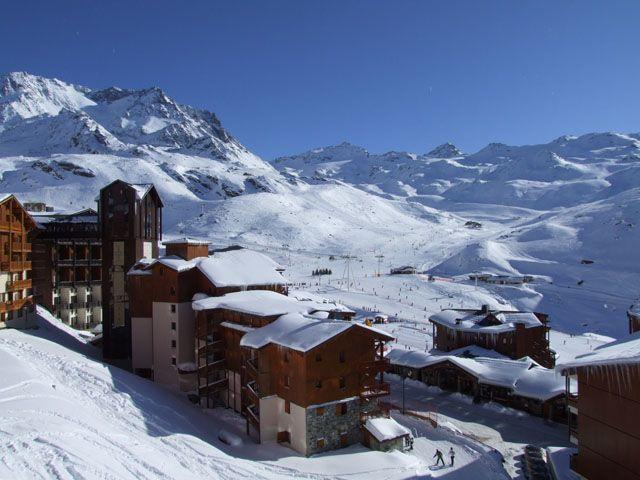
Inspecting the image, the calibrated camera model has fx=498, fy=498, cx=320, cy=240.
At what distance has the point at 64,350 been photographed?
103 feet

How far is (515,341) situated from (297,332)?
1000 inches

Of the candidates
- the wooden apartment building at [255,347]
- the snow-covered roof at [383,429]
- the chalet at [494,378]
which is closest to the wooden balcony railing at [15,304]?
the wooden apartment building at [255,347]

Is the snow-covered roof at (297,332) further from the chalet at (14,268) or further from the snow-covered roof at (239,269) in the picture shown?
the chalet at (14,268)

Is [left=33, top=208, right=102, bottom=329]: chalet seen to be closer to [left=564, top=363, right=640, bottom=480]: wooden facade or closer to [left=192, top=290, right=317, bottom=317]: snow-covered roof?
[left=192, top=290, right=317, bottom=317]: snow-covered roof

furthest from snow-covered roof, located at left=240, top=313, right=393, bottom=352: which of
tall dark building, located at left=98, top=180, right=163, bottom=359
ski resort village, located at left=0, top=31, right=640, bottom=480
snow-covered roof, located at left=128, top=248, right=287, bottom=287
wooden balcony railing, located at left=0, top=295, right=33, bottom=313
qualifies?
wooden balcony railing, located at left=0, top=295, right=33, bottom=313

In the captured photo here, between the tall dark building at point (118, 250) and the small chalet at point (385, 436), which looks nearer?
the small chalet at point (385, 436)

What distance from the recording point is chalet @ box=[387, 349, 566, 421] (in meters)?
33.2

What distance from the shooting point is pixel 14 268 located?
1384 inches

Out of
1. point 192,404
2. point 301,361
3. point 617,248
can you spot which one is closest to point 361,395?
point 301,361

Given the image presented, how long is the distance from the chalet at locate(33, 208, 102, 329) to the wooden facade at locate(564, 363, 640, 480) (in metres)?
35.9

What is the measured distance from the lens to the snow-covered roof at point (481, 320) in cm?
4447

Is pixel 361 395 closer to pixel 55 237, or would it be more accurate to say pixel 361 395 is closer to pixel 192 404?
pixel 192 404

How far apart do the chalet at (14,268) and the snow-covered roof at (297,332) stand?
17.3 meters

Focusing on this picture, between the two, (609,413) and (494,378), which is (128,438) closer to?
(609,413)
